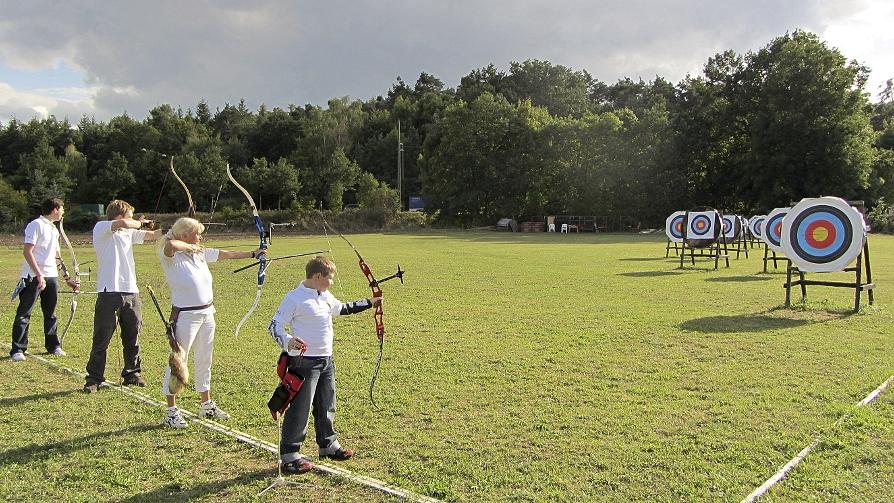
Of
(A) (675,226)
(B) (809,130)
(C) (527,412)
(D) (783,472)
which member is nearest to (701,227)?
(A) (675,226)

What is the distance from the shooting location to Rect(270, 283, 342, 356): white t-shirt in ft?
12.3

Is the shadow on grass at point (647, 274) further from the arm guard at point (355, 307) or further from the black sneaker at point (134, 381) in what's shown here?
the arm guard at point (355, 307)

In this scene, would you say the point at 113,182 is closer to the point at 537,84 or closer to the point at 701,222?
the point at 537,84

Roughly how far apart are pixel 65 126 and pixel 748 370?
71.5 metres

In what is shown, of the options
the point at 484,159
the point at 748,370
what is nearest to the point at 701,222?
the point at 748,370

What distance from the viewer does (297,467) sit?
12.1ft

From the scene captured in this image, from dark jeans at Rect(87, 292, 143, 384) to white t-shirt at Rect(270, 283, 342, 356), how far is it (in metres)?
2.55

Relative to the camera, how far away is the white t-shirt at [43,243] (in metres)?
6.51

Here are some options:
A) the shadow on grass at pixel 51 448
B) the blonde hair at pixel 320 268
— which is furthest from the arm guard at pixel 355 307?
the shadow on grass at pixel 51 448

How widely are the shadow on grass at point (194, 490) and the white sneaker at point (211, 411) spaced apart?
1.10m

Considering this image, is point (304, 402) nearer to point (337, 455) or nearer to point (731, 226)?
point (337, 455)

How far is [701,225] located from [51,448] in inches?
762

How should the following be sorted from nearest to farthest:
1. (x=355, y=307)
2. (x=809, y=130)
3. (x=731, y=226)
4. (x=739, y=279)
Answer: (x=355, y=307)
(x=739, y=279)
(x=731, y=226)
(x=809, y=130)

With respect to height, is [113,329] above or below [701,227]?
below
